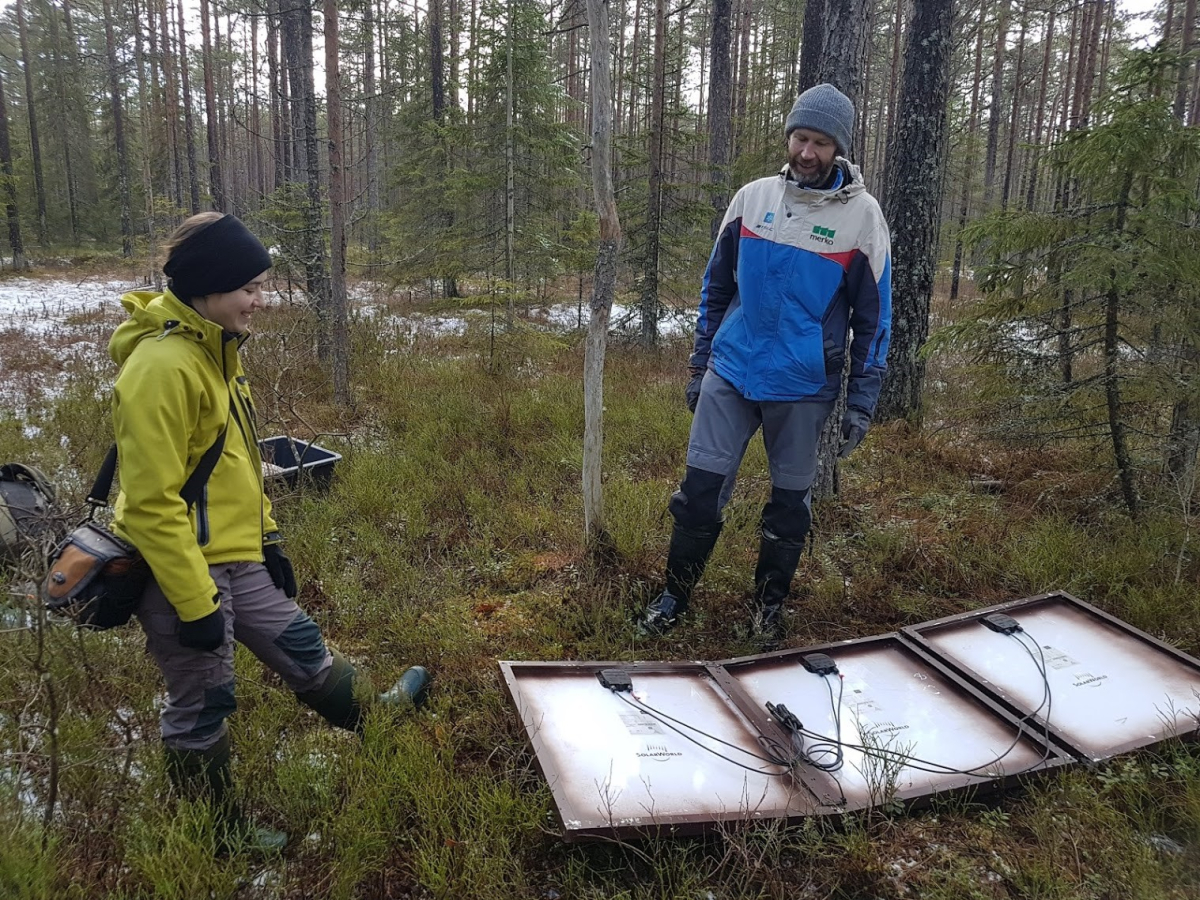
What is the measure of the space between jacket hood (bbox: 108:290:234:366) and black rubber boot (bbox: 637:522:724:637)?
2.40 m

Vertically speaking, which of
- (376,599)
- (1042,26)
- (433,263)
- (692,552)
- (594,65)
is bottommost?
(376,599)

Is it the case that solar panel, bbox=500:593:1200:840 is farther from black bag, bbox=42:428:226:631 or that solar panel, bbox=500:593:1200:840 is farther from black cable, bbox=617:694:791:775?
black bag, bbox=42:428:226:631

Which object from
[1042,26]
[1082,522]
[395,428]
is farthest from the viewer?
[1042,26]

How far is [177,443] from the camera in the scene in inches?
76.7

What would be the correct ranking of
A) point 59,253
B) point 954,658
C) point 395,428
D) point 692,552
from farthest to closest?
point 59,253 → point 395,428 → point 692,552 → point 954,658

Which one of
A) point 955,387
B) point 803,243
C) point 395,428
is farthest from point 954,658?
point 955,387

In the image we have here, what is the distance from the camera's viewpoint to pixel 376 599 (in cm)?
399

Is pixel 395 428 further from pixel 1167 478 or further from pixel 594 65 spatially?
pixel 1167 478

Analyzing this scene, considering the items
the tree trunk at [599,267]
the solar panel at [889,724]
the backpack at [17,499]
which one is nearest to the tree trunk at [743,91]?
the tree trunk at [599,267]

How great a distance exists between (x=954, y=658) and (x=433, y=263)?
10.6 meters

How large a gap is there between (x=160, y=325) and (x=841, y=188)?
2.78 metres

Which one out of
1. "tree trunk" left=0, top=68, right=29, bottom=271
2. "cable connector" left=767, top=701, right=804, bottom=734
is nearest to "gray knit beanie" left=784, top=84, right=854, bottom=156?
"cable connector" left=767, top=701, right=804, bottom=734

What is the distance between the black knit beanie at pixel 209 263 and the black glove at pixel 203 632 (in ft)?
3.04

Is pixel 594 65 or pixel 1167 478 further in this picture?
pixel 1167 478
